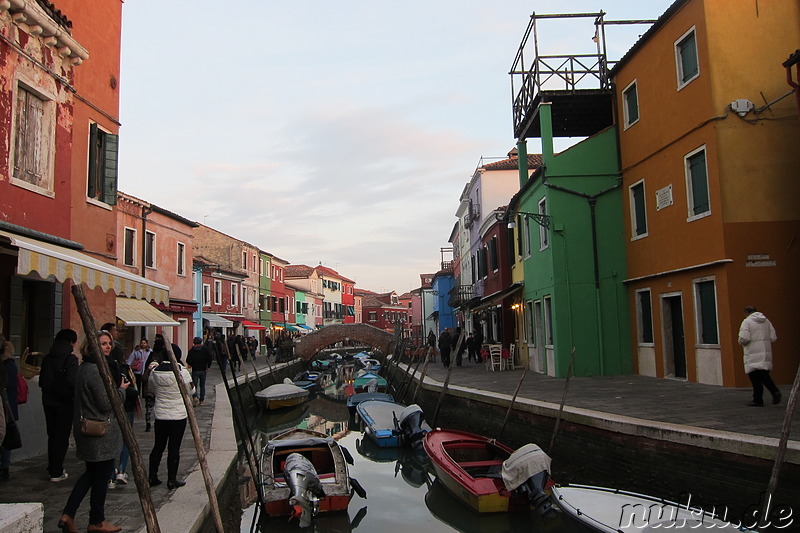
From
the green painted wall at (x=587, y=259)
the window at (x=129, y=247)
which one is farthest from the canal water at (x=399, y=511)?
the window at (x=129, y=247)

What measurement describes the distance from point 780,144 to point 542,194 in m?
6.78

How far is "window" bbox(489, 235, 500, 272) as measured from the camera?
2710 cm

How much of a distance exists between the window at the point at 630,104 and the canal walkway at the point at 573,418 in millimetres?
7008

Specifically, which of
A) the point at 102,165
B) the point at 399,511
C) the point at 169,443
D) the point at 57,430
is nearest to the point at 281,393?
the point at 102,165

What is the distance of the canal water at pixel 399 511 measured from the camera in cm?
869

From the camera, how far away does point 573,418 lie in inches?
404

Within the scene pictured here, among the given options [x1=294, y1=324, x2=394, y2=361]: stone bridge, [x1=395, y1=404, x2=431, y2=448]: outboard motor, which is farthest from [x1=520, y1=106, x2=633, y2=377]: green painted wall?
[x1=294, y1=324, x2=394, y2=361]: stone bridge

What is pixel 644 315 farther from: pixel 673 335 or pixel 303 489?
pixel 303 489

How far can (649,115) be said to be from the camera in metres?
15.9

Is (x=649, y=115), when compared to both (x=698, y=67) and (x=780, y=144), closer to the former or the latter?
(x=698, y=67)

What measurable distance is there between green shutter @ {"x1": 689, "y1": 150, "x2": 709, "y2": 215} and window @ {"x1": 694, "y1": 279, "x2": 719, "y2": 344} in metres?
1.67

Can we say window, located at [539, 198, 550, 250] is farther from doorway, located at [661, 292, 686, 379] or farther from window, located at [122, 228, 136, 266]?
window, located at [122, 228, 136, 266]

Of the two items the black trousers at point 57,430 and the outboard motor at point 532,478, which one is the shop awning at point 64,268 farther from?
the outboard motor at point 532,478

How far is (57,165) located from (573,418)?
30.6ft
